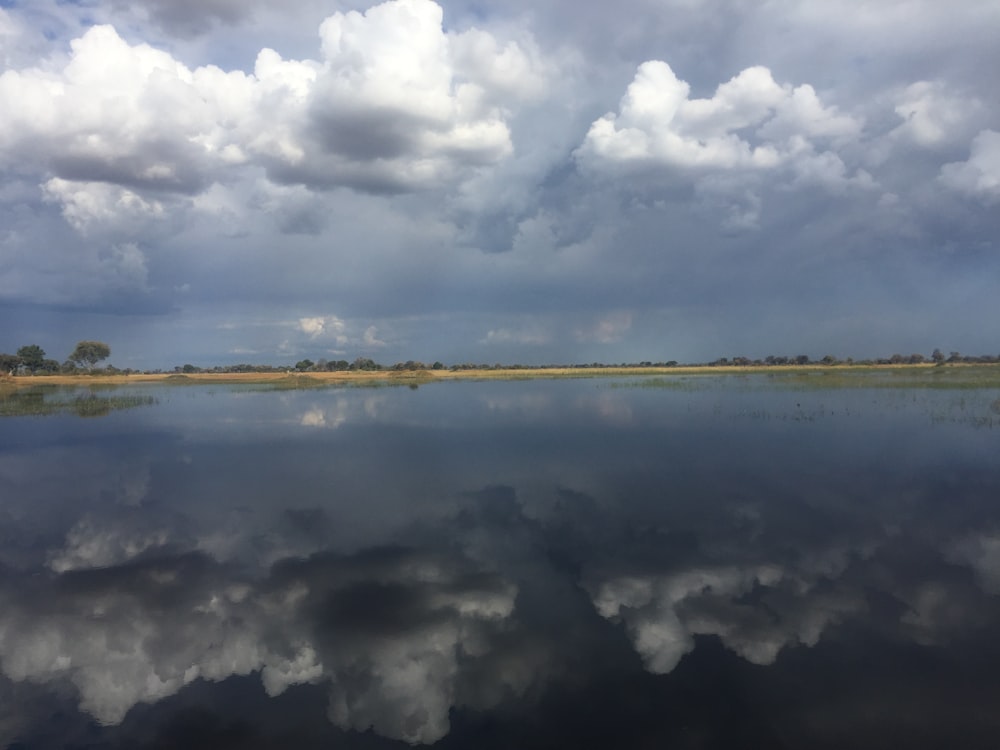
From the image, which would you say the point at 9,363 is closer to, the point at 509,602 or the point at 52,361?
the point at 52,361

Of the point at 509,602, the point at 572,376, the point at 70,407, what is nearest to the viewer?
the point at 509,602

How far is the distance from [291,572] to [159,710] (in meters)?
4.24

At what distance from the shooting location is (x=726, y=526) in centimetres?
1333

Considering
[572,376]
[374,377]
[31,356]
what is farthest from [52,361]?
[572,376]

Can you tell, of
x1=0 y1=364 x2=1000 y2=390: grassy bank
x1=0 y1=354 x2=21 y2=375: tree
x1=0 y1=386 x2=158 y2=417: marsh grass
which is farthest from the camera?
x1=0 y1=354 x2=21 y2=375: tree

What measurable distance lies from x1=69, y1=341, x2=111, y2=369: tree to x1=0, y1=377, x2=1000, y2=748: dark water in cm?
10994

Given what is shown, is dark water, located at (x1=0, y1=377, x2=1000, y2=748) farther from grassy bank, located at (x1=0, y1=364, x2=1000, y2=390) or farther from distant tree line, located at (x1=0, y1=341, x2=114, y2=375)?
distant tree line, located at (x1=0, y1=341, x2=114, y2=375)

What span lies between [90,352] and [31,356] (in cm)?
986

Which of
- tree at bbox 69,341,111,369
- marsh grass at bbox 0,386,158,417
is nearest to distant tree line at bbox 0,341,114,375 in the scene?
tree at bbox 69,341,111,369

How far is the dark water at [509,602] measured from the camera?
678 cm

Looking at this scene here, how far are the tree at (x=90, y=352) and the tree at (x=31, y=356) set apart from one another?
16.5 ft

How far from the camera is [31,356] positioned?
362ft

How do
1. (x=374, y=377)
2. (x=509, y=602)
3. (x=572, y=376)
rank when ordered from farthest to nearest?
1. (x=374, y=377)
2. (x=572, y=376)
3. (x=509, y=602)

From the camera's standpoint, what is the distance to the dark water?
22.2 ft
